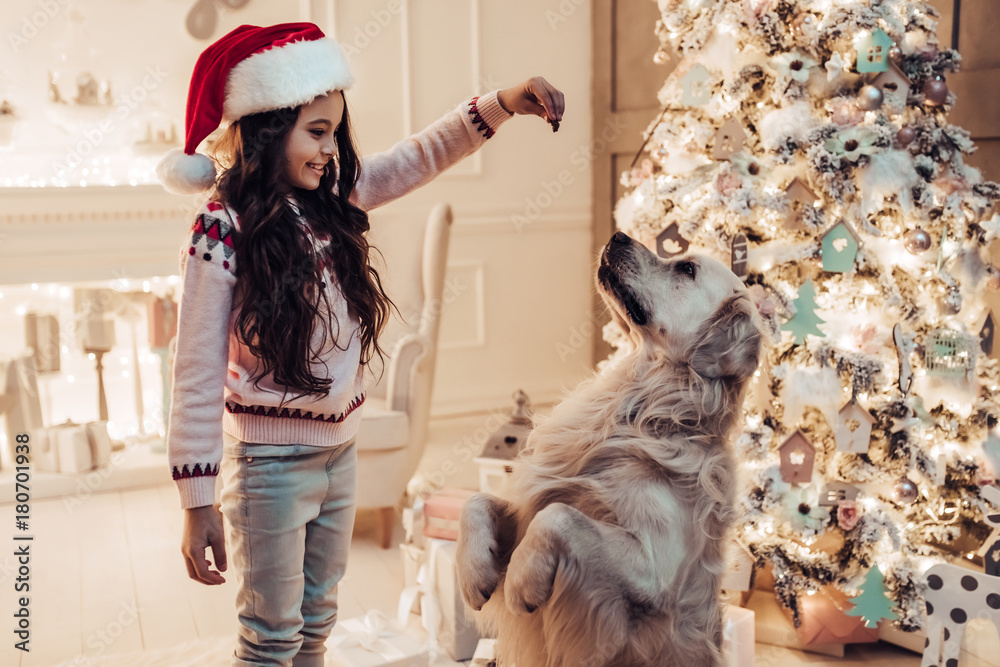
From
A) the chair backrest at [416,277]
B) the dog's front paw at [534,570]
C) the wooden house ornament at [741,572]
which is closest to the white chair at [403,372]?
the chair backrest at [416,277]

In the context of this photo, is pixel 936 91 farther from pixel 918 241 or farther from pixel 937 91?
pixel 918 241

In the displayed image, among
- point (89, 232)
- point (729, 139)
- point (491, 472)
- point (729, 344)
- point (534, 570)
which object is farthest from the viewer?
point (89, 232)

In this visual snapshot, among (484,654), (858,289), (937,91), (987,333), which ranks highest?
(937,91)

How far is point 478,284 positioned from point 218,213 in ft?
10.3

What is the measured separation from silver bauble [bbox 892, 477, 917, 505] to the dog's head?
1114mm

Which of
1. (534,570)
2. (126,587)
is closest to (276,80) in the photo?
(534,570)

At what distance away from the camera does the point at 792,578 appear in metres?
2.25

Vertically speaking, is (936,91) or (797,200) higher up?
(936,91)

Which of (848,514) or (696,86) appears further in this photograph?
(696,86)

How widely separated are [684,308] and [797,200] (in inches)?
41.8

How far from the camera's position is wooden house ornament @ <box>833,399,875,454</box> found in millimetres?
2209

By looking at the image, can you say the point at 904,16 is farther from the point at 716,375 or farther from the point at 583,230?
the point at 583,230

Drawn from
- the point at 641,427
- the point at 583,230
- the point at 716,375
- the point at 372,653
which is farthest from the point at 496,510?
the point at 583,230

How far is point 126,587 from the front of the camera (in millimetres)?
2631
